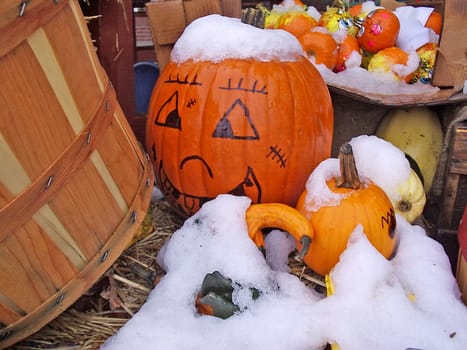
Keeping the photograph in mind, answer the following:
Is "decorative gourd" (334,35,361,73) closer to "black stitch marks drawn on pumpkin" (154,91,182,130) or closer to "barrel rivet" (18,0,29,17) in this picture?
"black stitch marks drawn on pumpkin" (154,91,182,130)

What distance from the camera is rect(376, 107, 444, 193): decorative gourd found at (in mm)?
2211

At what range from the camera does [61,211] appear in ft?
3.62

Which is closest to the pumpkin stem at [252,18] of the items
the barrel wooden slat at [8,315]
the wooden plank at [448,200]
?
the wooden plank at [448,200]

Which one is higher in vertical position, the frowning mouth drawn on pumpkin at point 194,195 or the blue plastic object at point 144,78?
the frowning mouth drawn on pumpkin at point 194,195

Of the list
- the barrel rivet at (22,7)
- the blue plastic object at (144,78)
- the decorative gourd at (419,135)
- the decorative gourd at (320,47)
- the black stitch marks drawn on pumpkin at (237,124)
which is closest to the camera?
the barrel rivet at (22,7)

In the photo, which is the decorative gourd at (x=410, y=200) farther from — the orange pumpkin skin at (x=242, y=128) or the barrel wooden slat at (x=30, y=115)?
the barrel wooden slat at (x=30, y=115)

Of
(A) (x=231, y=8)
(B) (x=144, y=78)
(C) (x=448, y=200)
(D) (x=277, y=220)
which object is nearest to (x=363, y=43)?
(A) (x=231, y=8)

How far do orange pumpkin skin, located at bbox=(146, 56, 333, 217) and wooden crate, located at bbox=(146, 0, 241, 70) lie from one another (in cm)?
31

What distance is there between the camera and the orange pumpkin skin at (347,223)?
1378mm

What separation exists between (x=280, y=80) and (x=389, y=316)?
0.79m

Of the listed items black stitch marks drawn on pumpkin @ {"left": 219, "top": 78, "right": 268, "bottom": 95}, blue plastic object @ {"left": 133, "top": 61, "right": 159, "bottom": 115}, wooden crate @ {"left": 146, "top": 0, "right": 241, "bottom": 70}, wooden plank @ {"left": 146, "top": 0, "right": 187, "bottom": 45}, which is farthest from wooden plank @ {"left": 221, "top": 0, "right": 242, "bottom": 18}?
blue plastic object @ {"left": 133, "top": 61, "right": 159, "bottom": 115}

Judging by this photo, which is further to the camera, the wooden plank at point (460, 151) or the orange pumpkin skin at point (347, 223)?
the wooden plank at point (460, 151)

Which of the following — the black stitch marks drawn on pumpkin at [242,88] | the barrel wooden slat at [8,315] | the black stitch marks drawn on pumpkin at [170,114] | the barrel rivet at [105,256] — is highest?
the black stitch marks drawn on pumpkin at [242,88]

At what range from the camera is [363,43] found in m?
2.54
